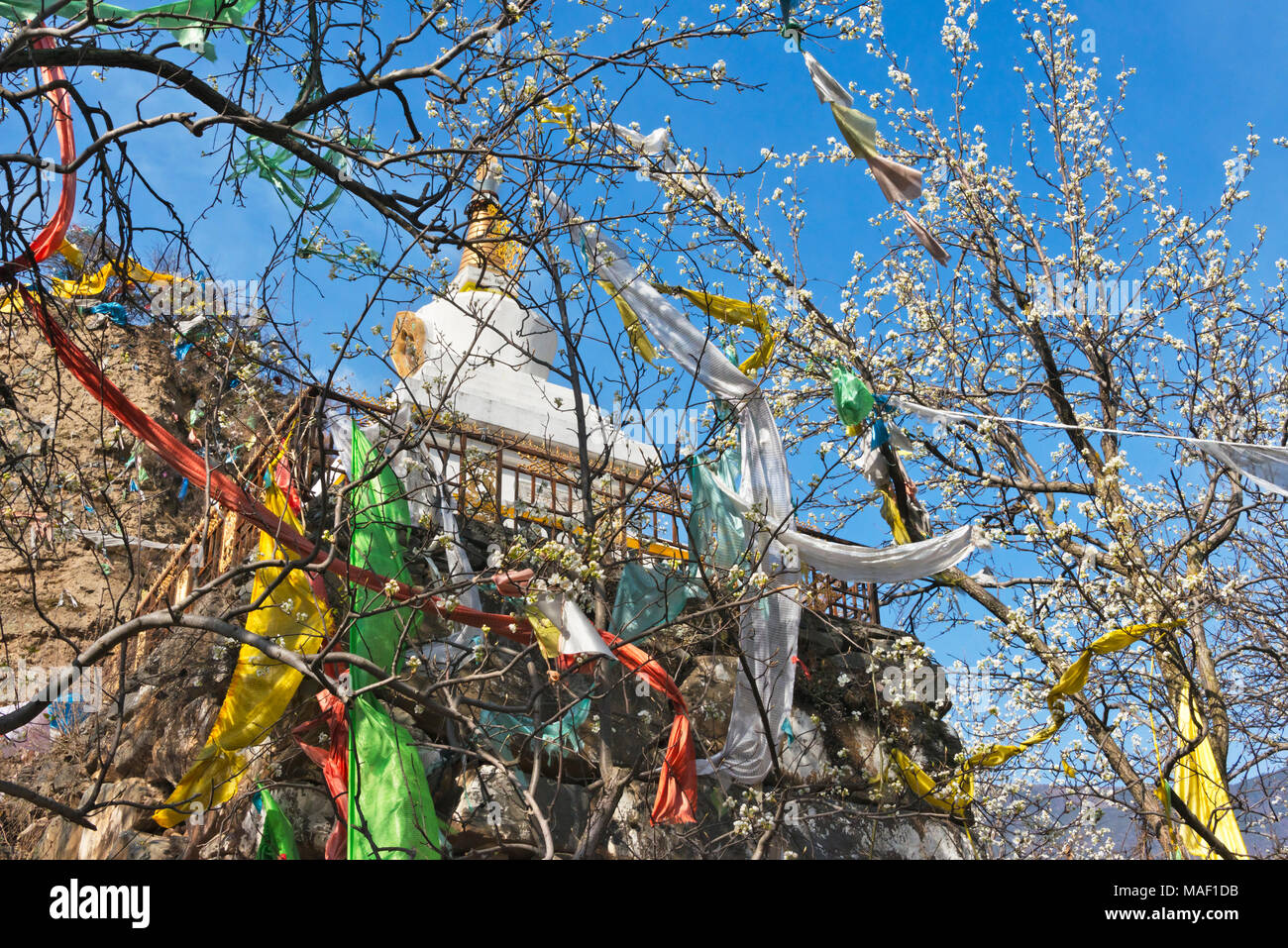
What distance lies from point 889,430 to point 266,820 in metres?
4.94

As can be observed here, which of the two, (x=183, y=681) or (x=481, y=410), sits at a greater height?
(x=481, y=410)

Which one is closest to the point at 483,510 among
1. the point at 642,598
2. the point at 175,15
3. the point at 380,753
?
the point at 642,598

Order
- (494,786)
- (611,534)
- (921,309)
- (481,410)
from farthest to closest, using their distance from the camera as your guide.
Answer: (481,410), (921,309), (494,786), (611,534)

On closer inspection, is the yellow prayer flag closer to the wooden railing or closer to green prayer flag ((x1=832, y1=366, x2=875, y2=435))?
the wooden railing

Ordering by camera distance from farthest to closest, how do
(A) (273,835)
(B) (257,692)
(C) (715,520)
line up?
(C) (715,520) → (A) (273,835) → (B) (257,692)

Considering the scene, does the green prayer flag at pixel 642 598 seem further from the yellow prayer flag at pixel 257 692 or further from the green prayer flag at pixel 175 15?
the green prayer flag at pixel 175 15

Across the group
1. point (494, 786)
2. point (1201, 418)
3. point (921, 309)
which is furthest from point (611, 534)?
point (1201, 418)

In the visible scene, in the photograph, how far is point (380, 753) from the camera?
5.87m

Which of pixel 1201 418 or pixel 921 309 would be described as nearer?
pixel 1201 418

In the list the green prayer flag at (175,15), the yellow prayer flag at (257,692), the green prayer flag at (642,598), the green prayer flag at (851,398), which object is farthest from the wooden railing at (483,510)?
the green prayer flag at (175,15)

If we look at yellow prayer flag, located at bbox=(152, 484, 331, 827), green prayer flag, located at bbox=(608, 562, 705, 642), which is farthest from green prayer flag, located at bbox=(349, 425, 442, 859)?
green prayer flag, located at bbox=(608, 562, 705, 642)

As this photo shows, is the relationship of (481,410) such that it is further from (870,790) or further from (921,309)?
(870,790)

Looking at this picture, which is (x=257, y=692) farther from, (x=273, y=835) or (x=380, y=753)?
(x=273, y=835)

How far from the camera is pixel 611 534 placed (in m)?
6.00
